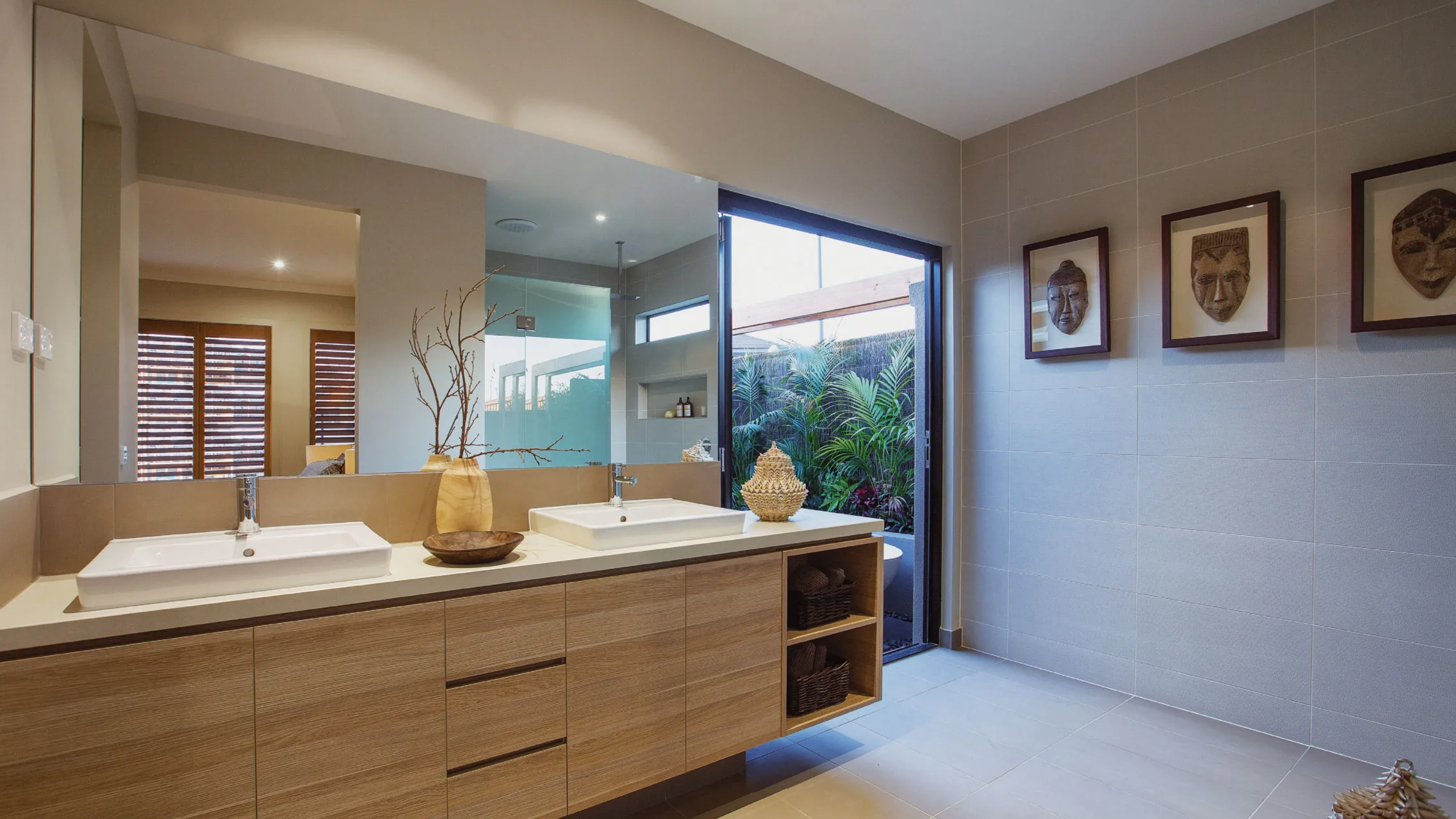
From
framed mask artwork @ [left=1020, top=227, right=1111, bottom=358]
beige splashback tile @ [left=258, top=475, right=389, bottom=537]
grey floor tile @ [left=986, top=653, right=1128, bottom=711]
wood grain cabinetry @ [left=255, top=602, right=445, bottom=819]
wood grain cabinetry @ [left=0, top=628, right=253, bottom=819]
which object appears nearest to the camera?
wood grain cabinetry @ [left=0, top=628, right=253, bottom=819]

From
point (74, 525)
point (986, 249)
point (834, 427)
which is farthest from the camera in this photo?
point (834, 427)

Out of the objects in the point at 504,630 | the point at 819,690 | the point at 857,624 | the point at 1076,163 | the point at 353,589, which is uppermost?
the point at 1076,163

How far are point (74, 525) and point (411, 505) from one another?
729 mm

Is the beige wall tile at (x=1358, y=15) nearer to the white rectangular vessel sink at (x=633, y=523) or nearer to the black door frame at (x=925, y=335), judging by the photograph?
the black door frame at (x=925, y=335)

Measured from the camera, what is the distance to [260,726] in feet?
4.41

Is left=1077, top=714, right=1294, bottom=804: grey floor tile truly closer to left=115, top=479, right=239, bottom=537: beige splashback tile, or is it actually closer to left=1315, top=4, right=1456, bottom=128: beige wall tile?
left=1315, top=4, right=1456, bottom=128: beige wall tile

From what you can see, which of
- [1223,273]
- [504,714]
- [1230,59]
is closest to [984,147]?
[1230,59]

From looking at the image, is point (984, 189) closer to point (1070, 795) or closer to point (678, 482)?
point (678, 482)

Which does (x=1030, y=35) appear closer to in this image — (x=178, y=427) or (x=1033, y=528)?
(x=1033, y=528)

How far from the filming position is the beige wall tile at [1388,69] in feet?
7.39

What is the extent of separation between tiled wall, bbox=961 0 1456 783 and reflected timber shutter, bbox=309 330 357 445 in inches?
115

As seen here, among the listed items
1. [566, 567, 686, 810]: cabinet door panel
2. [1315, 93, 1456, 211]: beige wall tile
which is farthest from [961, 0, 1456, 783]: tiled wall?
[566, 567, 686, 810]: cabinet door panel

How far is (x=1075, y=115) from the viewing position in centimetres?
320

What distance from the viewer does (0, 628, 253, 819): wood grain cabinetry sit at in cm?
115
